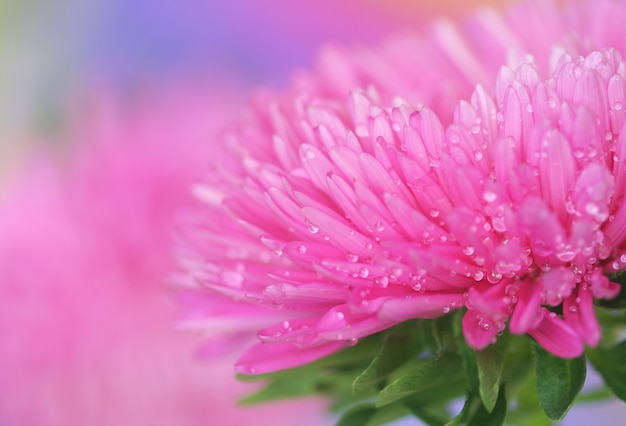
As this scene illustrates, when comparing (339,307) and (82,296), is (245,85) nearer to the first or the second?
(82,296)

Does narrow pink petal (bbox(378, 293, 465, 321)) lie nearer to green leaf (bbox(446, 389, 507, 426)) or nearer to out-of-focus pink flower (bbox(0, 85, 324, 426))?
green leaf (bbox(446, 389, 507, 426))

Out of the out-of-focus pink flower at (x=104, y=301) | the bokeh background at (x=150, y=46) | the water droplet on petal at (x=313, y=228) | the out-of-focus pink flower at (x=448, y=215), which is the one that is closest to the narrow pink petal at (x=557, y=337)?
the out-of-focus pink flower at (x=448, y=215)

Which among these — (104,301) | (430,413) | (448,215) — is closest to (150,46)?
(104,301)

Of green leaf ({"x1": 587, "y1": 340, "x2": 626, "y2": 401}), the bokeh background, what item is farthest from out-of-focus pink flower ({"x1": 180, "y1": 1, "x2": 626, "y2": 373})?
the bokeh background

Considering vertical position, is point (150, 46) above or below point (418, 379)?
above

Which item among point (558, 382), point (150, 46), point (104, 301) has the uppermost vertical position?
point (150, 46)

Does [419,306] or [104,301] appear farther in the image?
[104,301]

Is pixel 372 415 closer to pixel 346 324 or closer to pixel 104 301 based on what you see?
pixel 346 324
